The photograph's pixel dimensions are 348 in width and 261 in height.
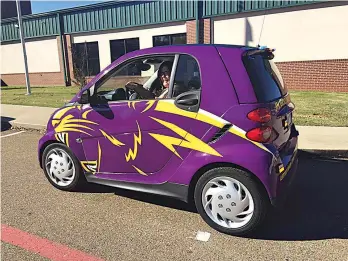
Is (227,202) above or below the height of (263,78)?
below

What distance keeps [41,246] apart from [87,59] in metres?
18.7

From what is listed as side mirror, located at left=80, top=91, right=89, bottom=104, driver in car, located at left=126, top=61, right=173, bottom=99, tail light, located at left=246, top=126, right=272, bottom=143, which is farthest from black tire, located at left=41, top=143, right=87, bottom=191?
tail light, located at left=246, top=126, right=272, bottom=143

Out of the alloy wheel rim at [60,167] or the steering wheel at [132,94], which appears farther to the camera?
the alloy wheel rim at [60,167]

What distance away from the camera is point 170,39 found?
58.4 ft

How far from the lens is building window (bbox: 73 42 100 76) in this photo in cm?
2025

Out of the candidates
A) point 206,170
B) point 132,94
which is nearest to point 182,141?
point 206,170

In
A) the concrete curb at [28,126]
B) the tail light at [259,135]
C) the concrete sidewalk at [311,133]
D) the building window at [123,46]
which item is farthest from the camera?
the building window at [123,46]

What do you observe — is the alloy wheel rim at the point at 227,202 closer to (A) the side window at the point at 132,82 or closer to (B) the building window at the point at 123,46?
(A) the side window at the point at 132,82

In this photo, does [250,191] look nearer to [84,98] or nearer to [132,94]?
[132,94]

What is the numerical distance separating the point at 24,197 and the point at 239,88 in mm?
2963

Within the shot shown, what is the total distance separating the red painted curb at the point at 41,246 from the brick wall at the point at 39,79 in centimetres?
1925

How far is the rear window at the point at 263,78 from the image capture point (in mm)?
3131

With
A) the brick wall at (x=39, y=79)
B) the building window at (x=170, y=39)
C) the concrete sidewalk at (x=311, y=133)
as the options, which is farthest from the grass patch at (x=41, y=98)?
the building window at (x=170, y=39)

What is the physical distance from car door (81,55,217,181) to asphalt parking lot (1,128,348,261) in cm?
44
